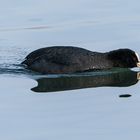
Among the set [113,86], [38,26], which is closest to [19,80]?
[113,86]

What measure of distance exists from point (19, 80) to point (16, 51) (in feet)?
6.31

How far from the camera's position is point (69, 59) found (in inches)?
488

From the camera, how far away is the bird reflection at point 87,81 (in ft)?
36.5

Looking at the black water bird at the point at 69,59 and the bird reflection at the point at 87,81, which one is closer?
the bird reflection at the point at 87,81

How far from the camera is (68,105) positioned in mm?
9883

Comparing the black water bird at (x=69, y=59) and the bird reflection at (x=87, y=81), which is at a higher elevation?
the black water bird at (x=69, y=59)

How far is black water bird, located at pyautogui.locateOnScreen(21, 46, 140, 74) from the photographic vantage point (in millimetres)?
12307

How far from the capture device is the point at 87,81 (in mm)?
11617

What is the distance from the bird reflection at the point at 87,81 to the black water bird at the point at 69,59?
0.83 feet

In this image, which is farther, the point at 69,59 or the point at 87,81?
the point at 69,59

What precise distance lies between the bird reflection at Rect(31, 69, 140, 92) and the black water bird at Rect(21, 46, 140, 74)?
25 cm

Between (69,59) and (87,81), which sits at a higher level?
(69,59)

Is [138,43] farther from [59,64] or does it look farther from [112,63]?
[59,64]

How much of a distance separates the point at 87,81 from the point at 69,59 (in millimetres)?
873
